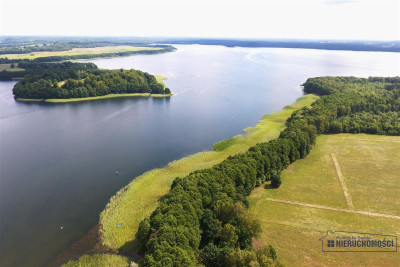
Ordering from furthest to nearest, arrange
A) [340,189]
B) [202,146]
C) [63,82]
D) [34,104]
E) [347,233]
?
[63,82]
[34,104]
[202,146]
[340,189]
[347,233]

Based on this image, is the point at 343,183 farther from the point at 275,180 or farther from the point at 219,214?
the point at 219,214

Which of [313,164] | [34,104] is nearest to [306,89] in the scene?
[313,164]

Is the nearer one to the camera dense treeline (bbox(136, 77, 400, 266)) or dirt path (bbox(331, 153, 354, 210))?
dense treeline (bbox(136, 77, 400, 266))

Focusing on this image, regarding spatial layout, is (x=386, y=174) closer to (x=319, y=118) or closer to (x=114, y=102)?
(x=319, y=118)

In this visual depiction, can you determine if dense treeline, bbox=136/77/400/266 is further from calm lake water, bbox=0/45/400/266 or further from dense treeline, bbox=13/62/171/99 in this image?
dense treeline, bbox=13/62/171/99

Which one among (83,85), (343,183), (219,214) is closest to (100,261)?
(219,214)

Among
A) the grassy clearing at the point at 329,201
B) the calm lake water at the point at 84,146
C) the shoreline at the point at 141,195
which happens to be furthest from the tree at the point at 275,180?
the calm lake water at the point at 84,146

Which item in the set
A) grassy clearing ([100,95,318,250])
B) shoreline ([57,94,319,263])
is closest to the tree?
shoreline ([57,94,319,263])
